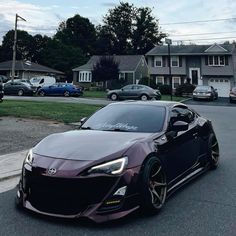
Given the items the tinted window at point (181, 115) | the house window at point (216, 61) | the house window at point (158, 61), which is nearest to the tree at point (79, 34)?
the house window at point (158, 61)

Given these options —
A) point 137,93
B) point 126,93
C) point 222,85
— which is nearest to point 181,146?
point 137,93

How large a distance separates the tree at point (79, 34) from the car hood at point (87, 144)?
87365 mm

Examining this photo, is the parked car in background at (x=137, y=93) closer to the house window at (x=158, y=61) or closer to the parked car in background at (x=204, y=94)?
the parked car in background at (x=204, y=94)

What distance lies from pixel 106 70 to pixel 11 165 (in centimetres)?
4677

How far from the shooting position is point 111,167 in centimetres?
448

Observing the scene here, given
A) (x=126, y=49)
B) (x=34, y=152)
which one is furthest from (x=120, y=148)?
(x=126, y=49)

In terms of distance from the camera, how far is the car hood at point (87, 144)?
4.66 m

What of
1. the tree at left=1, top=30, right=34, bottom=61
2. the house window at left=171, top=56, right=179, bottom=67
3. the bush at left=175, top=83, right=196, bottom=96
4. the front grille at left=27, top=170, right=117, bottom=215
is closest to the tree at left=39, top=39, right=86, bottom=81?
the tree at left=1, top=30, right=34, bottom=61

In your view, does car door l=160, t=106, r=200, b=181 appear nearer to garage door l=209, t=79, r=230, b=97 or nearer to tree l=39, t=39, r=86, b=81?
garage door l=209, t=79, r=230, b=97

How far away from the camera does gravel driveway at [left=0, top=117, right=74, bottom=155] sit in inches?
386

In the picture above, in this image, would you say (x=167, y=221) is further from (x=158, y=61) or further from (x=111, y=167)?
(x=158, y=61)

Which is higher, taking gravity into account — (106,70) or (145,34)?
(145,34)

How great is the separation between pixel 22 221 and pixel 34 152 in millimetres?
878

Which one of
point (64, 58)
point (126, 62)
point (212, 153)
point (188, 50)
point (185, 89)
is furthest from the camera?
point (64, 58)
